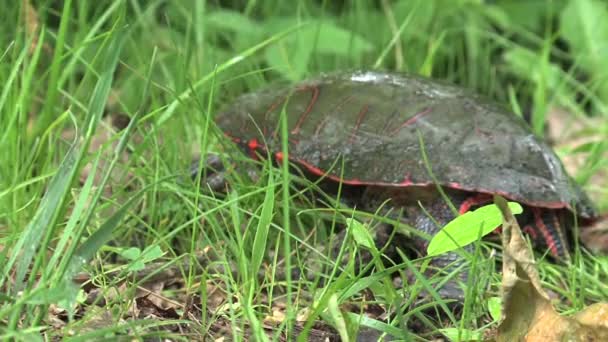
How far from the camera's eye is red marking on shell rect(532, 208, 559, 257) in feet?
7.61

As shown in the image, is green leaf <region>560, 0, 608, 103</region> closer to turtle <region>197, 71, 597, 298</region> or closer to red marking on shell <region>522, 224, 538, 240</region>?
turtle <region>197, 71, 597, 298</region>

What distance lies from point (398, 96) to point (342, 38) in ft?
3.77

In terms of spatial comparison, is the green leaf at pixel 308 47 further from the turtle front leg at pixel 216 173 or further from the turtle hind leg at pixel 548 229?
the turtle hind leg at pixel 548 229

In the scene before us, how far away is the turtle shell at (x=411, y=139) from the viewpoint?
223cm

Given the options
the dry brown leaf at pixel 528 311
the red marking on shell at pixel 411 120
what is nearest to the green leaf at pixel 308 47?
the red marking on shell at pixel 411 120

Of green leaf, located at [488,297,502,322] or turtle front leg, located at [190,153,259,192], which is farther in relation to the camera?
turtle front leg, located at [190,153,259,192]

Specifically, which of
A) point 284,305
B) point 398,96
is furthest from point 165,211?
point 398,96

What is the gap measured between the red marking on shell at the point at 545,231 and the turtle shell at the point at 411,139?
0.35ft

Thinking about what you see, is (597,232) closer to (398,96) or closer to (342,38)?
(398,96)

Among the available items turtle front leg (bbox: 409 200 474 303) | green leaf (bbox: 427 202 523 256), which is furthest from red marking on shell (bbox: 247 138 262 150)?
green leaf (bbox: 427 202 523 256)

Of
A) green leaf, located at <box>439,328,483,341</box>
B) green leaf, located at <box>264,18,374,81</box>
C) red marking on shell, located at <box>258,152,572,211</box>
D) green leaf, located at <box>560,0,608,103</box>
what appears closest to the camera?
green leaf, located at <box>439,328,483,341</box>

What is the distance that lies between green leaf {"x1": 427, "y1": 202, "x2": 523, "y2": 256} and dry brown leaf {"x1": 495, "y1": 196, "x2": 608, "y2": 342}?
0.13m

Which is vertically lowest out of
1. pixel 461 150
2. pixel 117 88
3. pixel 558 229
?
pixel 117 88

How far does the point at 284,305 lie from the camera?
1927 millimetres
